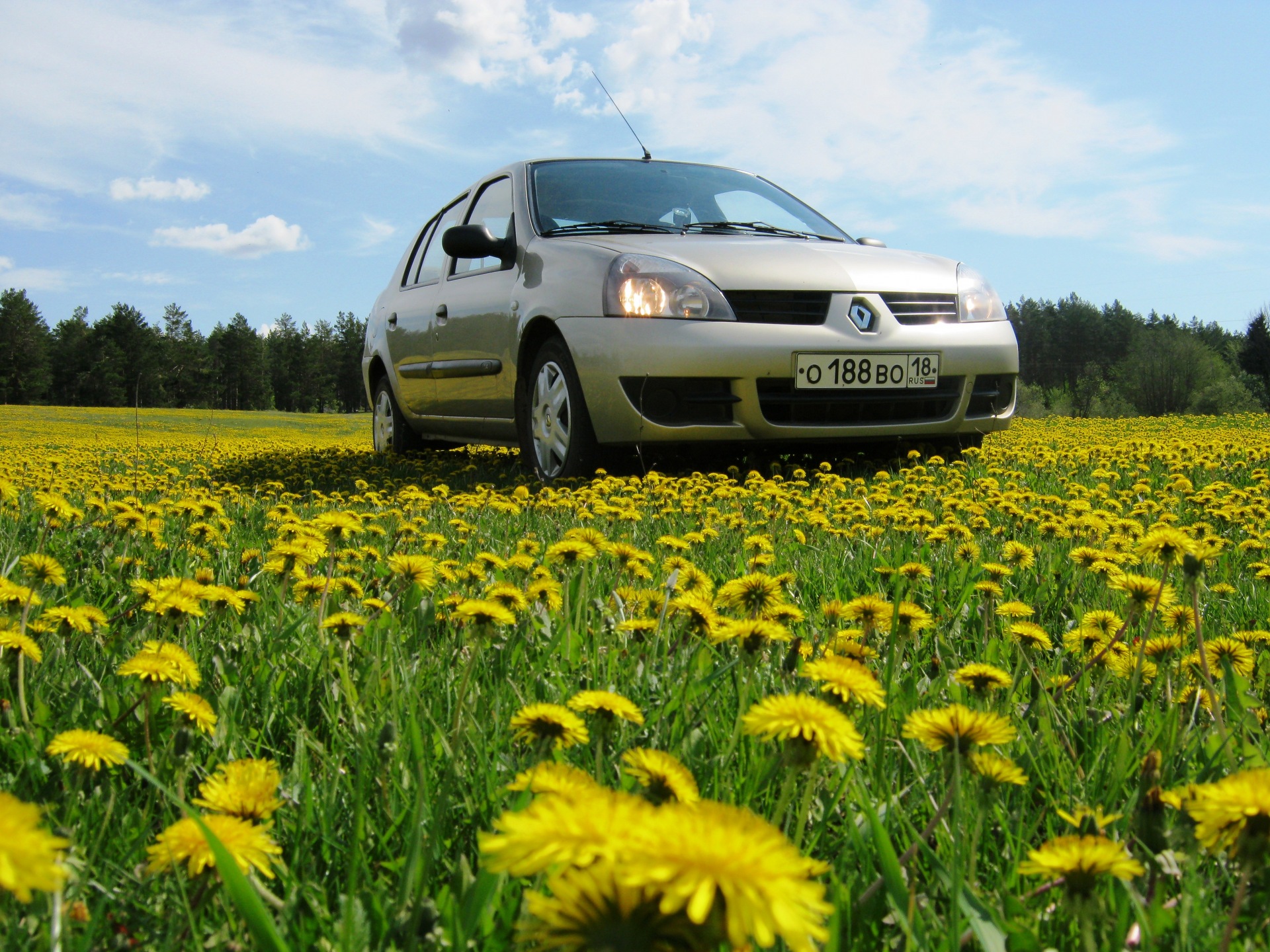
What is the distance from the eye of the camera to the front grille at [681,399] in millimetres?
4617

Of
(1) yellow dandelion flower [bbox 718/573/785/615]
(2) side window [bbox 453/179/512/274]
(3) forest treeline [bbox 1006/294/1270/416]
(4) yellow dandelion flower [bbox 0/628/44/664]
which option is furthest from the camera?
(3) forest treeline [bbox 1006/294/1270/416]

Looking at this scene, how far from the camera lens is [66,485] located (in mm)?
4398

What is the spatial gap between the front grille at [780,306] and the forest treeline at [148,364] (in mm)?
64110

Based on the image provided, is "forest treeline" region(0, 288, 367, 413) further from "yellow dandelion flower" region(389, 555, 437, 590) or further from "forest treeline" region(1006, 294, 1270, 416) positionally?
"yellow dandelion flower" region(389, 555, 437, 590)

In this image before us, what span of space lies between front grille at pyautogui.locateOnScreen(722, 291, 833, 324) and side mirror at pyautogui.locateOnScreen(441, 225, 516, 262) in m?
1.42

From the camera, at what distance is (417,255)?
300 inches

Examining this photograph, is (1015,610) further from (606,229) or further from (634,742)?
(606,229)

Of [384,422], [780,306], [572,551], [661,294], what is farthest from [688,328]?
[384,422]

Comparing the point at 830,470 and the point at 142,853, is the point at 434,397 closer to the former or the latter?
the point at 830,470

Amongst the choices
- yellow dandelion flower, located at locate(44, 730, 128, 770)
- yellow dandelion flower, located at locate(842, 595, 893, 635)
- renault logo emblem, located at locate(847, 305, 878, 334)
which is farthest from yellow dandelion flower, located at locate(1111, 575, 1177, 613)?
renault logo emblem, located at locate(847, 305, 878, 334)

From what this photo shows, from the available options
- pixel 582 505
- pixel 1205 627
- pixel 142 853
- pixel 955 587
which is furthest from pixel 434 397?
pixel 142 853

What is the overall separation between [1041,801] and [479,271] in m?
5.11

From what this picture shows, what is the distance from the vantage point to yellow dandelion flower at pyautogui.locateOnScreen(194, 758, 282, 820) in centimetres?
84

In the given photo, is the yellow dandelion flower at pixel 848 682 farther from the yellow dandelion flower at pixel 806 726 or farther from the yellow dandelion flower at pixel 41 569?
the yellow dandelion flower at pixel 41 569
